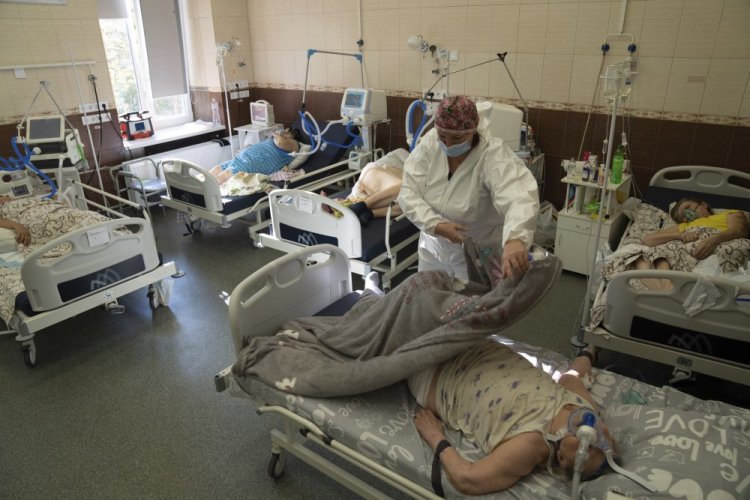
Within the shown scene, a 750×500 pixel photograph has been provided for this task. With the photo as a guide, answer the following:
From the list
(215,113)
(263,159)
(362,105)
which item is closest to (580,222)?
(362,105)

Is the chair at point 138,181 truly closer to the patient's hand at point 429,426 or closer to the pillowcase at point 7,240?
the pillowcase at point 7,240

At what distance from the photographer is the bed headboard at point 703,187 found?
137 inches

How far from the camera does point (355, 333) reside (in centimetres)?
212

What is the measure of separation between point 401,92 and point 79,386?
12.0ft

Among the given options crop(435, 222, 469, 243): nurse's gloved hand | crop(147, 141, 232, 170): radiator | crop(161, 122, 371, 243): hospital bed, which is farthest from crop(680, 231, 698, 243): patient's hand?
crop(147, 141, 232, 170): radiator

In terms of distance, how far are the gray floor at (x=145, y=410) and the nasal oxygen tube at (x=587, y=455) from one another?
1.06 meters

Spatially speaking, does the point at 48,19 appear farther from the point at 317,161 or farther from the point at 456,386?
the point at 456,386

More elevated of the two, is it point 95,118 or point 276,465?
point 95,118

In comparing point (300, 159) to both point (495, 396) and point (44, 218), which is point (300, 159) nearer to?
point (44, 218)

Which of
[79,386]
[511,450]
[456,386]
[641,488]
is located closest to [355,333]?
[456,386]

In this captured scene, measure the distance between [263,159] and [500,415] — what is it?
379cm

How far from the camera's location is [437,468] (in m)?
1.65

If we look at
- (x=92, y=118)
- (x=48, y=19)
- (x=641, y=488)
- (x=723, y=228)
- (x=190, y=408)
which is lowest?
(x=190, y=408)

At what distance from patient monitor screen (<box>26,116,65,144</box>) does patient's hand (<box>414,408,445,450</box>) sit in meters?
3.52
